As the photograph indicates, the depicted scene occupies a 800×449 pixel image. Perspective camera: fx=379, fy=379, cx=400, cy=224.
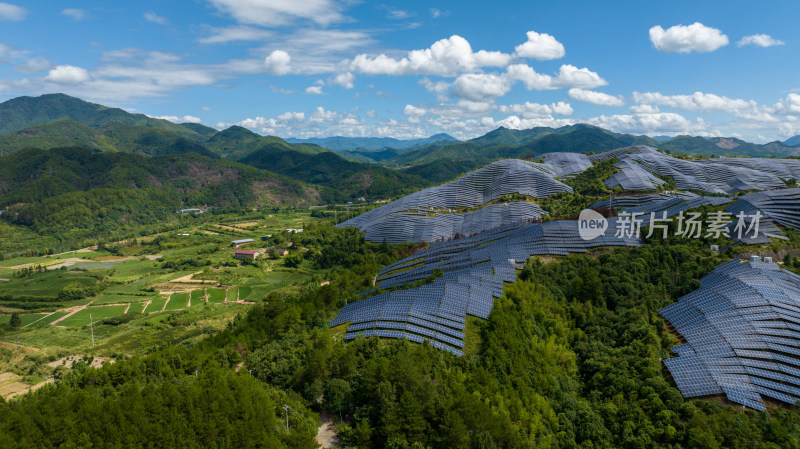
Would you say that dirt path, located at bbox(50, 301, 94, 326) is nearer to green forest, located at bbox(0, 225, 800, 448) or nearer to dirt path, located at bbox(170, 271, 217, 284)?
dirt path, located at bbox(170, 271, 217, 284)

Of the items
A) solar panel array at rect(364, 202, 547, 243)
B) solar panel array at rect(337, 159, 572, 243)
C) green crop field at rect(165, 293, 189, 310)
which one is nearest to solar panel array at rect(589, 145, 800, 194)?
solar panel array at rect(337, 159, 572, 243)

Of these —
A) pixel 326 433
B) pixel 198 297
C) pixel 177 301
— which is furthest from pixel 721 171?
pixel 177 301

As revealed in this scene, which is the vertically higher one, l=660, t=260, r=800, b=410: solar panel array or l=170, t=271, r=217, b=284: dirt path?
l=660, t=260, r=800, b=410: solar panel array

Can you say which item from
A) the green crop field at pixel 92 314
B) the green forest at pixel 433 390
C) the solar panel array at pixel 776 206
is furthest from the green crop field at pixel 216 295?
the solar panel array at pixel 776 206

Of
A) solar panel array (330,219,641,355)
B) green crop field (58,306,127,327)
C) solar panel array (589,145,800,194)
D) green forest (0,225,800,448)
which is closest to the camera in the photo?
green forest (0,225,800,448)

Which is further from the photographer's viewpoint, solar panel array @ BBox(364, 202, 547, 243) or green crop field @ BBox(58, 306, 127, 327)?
solar panel array @ BBox(364, 202, 547, 243)

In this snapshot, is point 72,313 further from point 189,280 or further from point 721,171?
point 721,171

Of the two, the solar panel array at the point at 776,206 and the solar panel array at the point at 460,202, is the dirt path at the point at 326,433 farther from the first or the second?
the solar panel array at the point at 776,206
